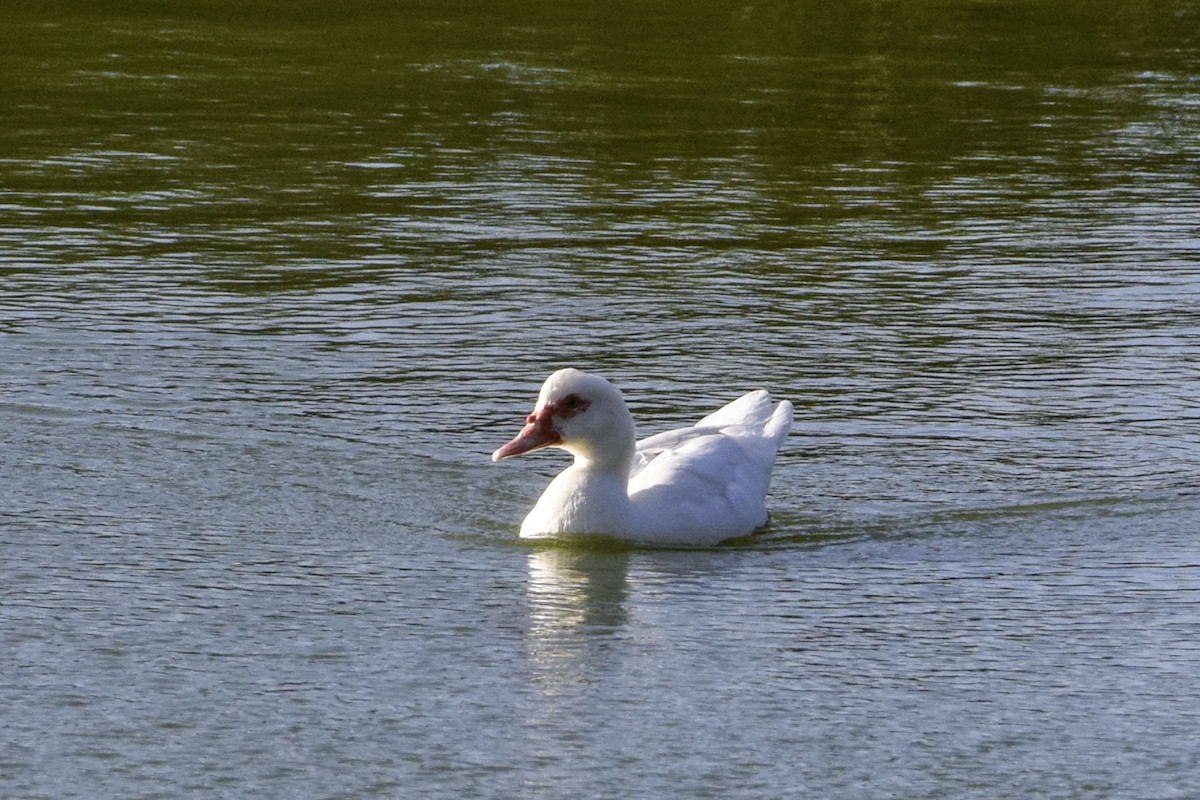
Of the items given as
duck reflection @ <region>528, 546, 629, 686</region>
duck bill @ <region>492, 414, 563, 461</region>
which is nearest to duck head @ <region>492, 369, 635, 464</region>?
duck bill @ <region>492, 414, 563, 461</region>

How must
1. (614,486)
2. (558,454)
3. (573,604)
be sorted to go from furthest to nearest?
1. (558,454)
2. (614,486)
3. (573,604)

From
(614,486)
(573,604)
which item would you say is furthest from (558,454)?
(573,604)

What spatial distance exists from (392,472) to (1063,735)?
379 centimetres

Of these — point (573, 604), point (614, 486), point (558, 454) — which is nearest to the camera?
point (573, 604)

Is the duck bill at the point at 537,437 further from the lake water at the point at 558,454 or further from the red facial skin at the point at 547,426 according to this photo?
the lake water at the point at 558,454

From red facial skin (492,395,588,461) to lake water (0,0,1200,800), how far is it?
42cm

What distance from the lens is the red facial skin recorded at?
9.34m

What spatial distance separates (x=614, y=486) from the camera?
30.4 feet

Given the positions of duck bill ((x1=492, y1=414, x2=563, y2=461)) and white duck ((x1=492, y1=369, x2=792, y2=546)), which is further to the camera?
duck bill ((x1=492, y1=414, x2=563, y2=461))

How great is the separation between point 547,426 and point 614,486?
36 centimetres

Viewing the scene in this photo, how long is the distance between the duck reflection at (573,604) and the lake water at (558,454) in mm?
31

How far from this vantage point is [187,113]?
19.7 meters

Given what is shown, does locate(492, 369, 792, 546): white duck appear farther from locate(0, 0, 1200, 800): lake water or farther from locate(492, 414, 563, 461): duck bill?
locate(0, 0, 1200, 800): lake water

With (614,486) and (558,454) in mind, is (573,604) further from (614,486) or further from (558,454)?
(558,454)
